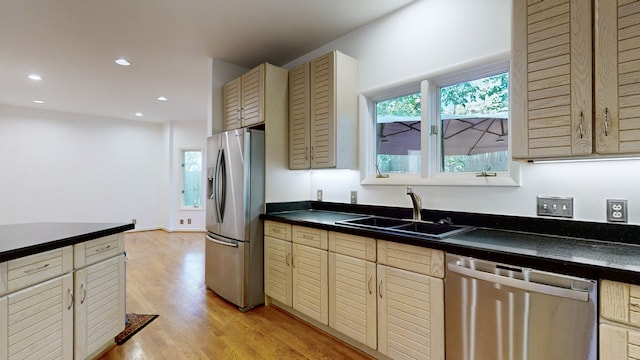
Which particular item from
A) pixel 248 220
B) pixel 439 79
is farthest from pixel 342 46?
pixel 248 220

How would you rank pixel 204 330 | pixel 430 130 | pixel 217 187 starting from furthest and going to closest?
pixel 217 187 < pixel 204 330 < pixel 430 130

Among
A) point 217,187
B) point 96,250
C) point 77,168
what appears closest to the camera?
point 96,250

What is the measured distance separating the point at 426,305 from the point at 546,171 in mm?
1072

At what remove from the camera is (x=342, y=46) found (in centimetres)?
304

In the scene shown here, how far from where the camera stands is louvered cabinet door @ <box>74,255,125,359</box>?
1.90 m

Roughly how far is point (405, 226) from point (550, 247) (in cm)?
99

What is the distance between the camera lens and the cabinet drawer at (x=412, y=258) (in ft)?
5.56

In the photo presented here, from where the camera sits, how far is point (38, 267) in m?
1.65

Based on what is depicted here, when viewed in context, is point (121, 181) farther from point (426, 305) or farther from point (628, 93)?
point (628, 93)

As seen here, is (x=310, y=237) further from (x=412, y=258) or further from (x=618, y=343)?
(x=618, y=343)

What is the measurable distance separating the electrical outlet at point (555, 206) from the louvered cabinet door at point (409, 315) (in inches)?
30.9

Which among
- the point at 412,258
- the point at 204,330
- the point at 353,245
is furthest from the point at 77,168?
the point at 412,258

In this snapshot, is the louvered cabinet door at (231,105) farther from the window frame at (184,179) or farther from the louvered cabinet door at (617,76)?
the window frame at (184,179)

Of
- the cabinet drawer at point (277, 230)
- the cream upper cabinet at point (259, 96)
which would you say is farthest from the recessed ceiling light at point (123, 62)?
the cabinet drawer at point (277, 230)
